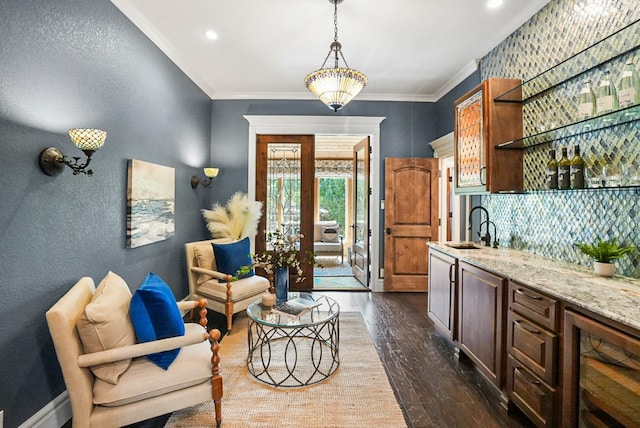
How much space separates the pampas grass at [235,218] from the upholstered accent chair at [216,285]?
47 centimetres

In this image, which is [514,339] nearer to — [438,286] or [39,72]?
[438,286]

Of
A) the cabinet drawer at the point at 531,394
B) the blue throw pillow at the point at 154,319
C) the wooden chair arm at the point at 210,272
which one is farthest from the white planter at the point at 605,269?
the wooden chair arm at the point at 210,272

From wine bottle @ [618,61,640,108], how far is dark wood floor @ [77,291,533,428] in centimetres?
200

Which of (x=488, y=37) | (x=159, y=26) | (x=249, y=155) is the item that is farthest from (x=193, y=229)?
(x=488, y=37)

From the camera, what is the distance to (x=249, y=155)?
4871mm

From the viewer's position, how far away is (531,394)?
71.9 inches

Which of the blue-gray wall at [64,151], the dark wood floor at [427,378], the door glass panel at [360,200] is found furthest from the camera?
the door glass panel at [360,200]

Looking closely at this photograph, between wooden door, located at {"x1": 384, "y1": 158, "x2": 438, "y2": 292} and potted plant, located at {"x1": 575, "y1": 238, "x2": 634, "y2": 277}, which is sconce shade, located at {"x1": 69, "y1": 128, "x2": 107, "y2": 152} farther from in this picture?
wooden door, located at {"x1": 384, "y1": 158, "x2": 438, "y2": 292}

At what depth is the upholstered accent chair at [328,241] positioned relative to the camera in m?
7.39

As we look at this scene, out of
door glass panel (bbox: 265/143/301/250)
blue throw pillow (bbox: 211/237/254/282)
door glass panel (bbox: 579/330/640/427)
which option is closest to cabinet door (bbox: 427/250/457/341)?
door glass panel (bbox: 579/330/640/427)

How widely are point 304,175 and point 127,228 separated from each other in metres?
2.75

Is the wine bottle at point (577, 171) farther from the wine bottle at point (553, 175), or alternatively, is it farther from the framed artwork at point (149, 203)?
the framed artwork at point (149, 203)

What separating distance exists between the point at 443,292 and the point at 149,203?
9.58 ft

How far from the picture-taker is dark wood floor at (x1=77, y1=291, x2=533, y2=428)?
2021 millimetres
